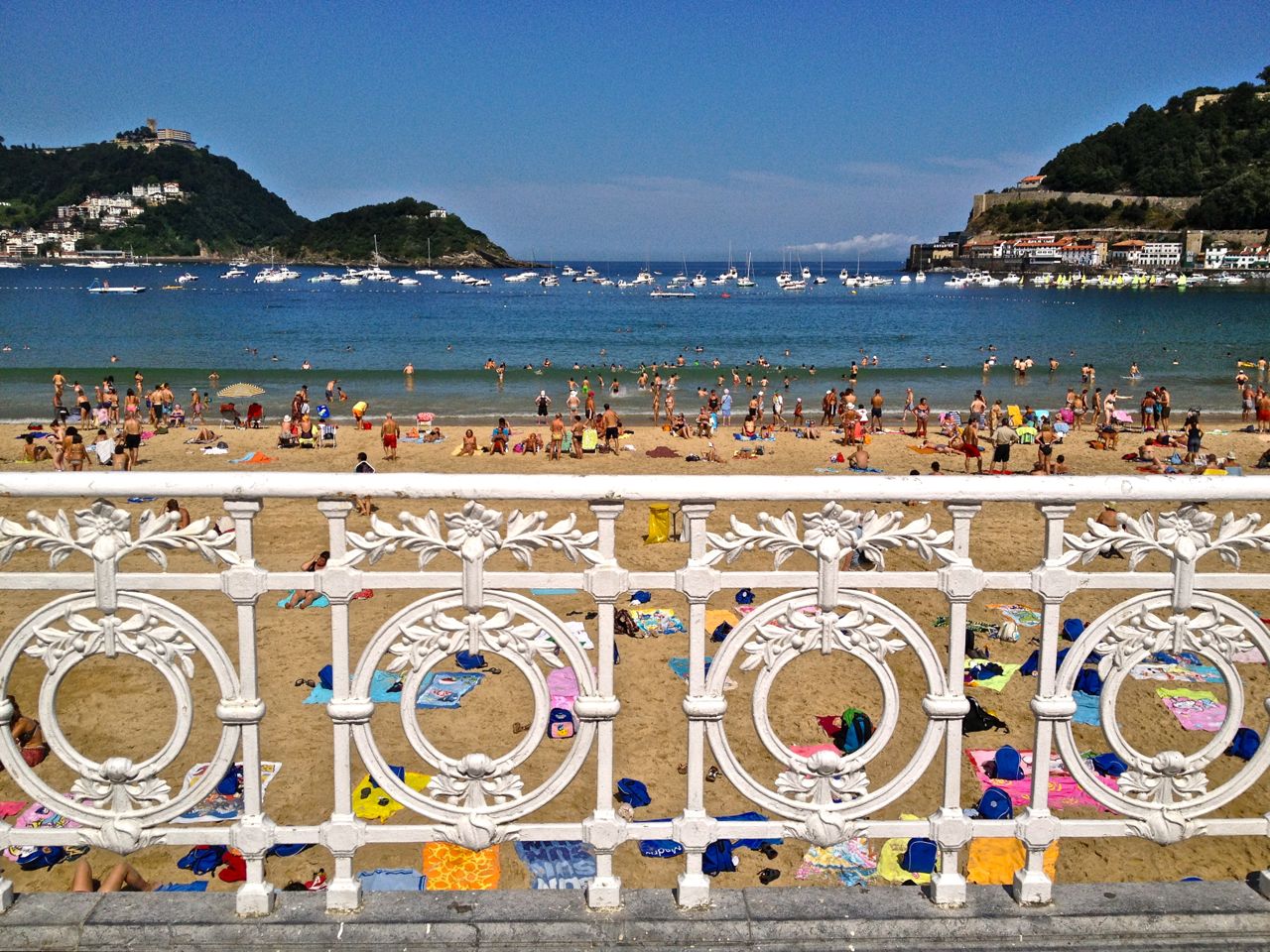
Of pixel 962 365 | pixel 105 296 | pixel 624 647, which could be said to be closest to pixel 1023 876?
pixel 624 647

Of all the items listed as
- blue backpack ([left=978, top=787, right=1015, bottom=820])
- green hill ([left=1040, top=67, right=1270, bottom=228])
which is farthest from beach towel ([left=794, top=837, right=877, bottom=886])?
green hill ([left=1040, top=67, right=1270, bottom=228])

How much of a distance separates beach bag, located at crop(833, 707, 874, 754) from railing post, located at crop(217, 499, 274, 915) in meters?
5.87

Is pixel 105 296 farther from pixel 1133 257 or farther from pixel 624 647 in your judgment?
pixel 1133 257

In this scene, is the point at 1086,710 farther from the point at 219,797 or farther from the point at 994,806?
the point at 219,797

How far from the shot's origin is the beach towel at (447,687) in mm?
9258

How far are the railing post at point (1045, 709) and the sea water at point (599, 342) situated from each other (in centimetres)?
3183

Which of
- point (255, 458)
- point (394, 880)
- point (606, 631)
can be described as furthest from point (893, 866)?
point (255, 458)

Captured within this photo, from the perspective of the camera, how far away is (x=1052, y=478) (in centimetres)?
294

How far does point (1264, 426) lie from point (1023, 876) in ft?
102

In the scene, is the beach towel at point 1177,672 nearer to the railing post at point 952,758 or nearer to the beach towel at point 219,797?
the railing post at point 952,758

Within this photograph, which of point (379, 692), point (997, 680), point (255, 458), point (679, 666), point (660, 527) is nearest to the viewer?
point (379, 692)

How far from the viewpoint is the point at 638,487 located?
288 cm

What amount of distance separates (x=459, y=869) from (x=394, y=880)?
508 millimetres

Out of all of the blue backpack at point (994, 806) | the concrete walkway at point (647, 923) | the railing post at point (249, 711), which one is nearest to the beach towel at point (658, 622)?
the blue backpack at point (994, 806)
